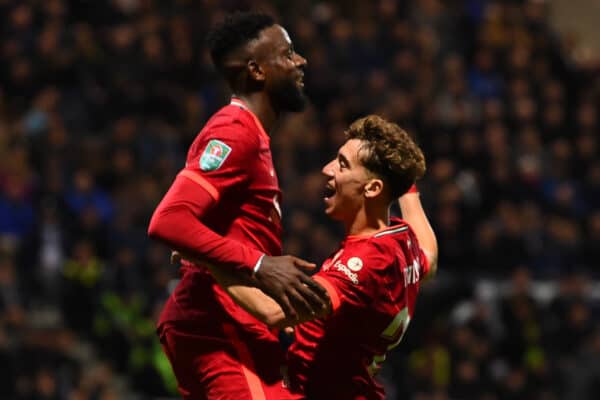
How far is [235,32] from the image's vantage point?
479 centimetres

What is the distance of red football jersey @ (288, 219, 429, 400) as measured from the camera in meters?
4.38

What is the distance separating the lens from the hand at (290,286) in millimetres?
4133

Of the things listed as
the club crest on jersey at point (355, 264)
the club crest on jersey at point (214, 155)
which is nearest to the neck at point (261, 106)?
the club crest on jersey at point (214, 155)

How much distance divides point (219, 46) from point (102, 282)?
19.2ft

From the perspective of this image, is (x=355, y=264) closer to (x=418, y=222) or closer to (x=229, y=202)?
(x=229, y=202)

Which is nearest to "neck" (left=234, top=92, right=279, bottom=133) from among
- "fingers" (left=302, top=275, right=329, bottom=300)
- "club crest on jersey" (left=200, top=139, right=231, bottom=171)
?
"club crest on jersey" (left=200, top=139, right=231, bottom=171)

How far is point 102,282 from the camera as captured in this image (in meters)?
10.3

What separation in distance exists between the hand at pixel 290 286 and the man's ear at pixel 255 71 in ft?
2.94

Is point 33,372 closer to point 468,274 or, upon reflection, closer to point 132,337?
point 132,337

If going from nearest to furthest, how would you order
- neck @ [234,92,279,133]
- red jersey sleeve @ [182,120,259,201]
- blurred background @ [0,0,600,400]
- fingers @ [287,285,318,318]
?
fingers @ [287,285,318,318], red jersey sleeve @ [182,120,259,201], neck @ [234,92,279,133], blurred background @ [0,0,600,400]

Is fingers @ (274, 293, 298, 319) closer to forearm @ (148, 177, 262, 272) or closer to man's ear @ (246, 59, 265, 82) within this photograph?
forearm @ (148, 177, 262, 272)

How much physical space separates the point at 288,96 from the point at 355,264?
829 millimetres

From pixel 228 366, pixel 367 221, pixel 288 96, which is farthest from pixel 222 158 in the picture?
pixel 228 366

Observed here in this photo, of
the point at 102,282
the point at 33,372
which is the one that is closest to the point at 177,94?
the point at 102,282
